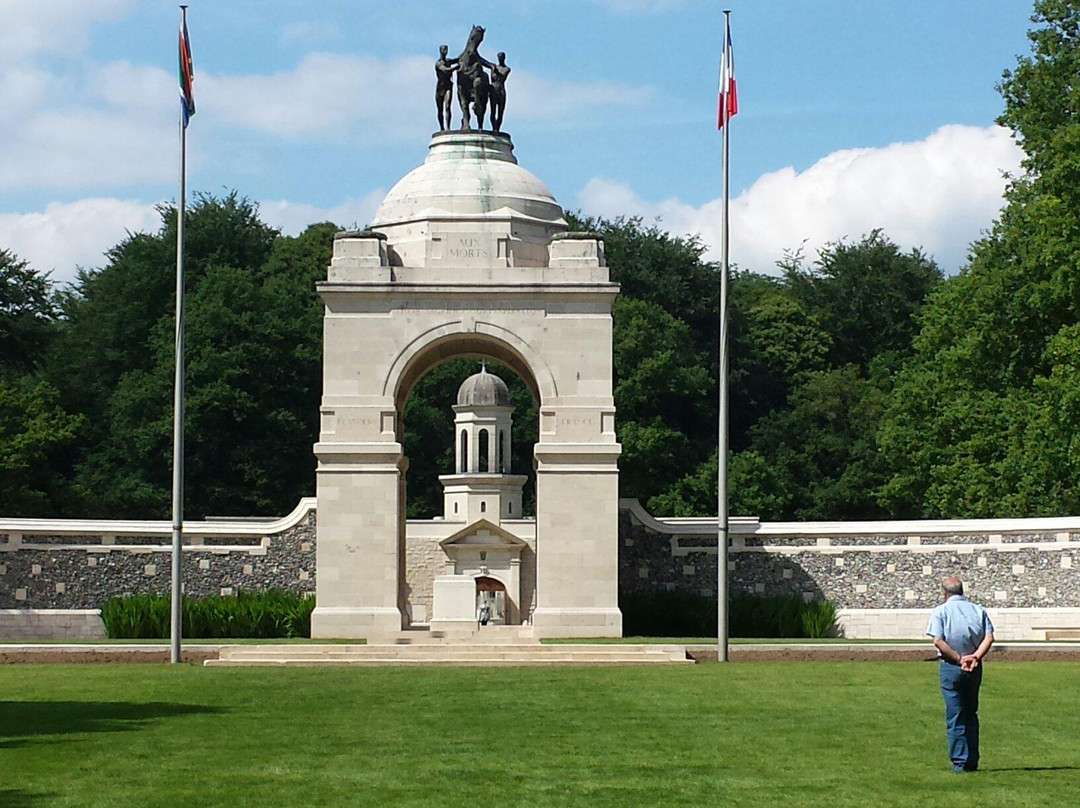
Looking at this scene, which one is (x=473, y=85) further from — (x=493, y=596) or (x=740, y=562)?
(x=493, y=596)

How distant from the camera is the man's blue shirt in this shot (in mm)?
14273

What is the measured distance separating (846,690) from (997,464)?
22.1 metres

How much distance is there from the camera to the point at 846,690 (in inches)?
868

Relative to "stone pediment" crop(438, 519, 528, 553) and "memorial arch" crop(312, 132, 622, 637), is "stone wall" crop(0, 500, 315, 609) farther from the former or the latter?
"stone pediment" crop(438, 519, 528, 553)

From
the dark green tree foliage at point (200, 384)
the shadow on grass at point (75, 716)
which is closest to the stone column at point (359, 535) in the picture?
the shadow on grass at point (75, 716)

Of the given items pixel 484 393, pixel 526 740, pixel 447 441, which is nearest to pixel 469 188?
pixel 526 740

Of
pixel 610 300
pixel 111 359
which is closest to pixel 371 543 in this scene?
pixel 610 300

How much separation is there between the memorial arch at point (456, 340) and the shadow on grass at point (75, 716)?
1498cm

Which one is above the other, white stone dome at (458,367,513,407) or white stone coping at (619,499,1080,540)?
white stone dome at (458,367,513,407)

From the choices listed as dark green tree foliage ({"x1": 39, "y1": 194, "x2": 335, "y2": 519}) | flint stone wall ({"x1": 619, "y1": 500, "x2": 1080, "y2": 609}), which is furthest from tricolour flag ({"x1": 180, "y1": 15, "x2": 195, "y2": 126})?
dark green tree foliage ({"x1": 39, "y1": 194, "x2": 335, "y2": 519})

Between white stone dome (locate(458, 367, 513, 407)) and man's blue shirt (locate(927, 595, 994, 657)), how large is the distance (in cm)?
4457

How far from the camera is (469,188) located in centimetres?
3634

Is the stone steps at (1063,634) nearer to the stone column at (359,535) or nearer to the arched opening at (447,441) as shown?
the stone column at (359,535)

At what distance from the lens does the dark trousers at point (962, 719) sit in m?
14.1
